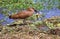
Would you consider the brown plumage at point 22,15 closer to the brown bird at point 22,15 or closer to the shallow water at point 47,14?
the brown bird at point 22,15

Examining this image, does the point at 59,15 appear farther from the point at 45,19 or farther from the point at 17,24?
the point at 17,24

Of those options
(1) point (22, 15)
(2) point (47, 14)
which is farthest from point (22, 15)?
(2) point (47, 14)

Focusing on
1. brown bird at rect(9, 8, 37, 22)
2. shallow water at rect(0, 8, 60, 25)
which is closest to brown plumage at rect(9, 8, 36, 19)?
brown bird at rect(9, 8, 37, 22)

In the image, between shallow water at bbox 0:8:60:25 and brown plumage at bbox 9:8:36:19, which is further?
shallow water at bbox 0:8:60:25

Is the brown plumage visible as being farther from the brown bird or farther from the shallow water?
the shallow water

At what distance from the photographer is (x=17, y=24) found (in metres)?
6.91

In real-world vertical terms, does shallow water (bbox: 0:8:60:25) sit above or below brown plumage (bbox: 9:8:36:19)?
below

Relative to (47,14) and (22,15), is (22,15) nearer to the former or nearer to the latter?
(22,15)

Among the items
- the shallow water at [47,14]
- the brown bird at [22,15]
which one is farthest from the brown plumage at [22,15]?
the shallow water at [47,14]

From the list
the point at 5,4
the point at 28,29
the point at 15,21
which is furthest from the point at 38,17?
the point at 5,4

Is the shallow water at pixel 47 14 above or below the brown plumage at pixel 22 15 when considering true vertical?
below

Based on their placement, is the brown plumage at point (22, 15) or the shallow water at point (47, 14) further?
the shallow water at point (47, 14)

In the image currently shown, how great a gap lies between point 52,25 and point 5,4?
3480 millimetres

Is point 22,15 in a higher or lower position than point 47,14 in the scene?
higher
